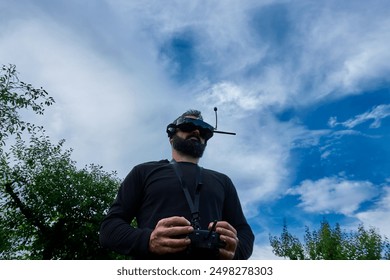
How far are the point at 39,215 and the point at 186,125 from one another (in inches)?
1194

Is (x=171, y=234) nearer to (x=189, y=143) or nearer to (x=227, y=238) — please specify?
(x=227, y=238)

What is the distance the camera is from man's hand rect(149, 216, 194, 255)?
3.57 meters

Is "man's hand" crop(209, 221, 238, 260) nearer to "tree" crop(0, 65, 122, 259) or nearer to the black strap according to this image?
the black strap

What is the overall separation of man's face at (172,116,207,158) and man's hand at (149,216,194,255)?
1.52 m

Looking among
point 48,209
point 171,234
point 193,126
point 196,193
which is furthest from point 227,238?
point 48,209

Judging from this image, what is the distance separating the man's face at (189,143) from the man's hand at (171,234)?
1520 millimetres

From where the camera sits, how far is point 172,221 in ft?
11.8

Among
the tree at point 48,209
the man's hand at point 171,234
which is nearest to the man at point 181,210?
the man's hand at point 171,234

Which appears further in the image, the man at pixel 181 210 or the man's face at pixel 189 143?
the man's face at pixel 189 143

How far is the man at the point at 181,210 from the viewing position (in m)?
3.63

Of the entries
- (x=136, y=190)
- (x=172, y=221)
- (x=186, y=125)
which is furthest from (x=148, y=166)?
(x=172, y=221)

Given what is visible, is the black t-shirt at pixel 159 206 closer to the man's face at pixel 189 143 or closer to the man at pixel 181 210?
the man at pixel 181 210
